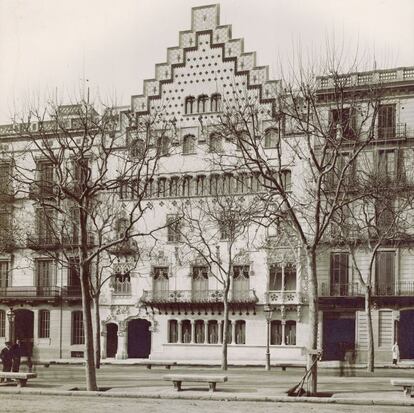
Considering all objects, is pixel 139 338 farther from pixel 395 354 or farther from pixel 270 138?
pixel 395 354

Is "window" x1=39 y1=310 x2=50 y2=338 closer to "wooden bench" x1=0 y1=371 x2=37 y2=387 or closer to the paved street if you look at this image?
the paved street

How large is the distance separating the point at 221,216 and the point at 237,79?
11.2 meters

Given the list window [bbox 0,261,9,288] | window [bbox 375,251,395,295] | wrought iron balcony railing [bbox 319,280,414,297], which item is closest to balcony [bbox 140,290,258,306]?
wrought iron balcony railing [bbox 319,280,414,297]

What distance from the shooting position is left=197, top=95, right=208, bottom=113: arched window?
47.5m

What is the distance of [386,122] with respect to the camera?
43406mm

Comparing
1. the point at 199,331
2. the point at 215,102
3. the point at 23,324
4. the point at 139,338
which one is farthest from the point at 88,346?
the point at 23,324

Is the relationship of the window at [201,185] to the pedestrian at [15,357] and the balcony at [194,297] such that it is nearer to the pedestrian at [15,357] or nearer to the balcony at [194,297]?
the balcony at [194,297]

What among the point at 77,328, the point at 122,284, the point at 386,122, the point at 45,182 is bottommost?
the point at 77,328

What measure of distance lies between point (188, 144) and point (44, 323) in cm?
1568

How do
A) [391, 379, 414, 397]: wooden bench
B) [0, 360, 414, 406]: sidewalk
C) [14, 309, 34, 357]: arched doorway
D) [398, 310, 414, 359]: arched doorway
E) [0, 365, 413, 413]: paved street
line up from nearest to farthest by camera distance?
[0, 365, 413, 413]: paved street, [0, 360, 414, 406]: sidewalk, [391, 379, 414, 397]: wooden bench, [398, 310, 414, 359]: arched doorway, [14, 309, 34, 357]: arched doorway

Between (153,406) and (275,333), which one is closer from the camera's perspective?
(153,406)

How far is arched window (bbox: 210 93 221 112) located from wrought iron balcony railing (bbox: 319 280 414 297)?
1277 centimetres

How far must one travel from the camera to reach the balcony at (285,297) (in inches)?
1750

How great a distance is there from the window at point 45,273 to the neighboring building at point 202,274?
0.07 meters
